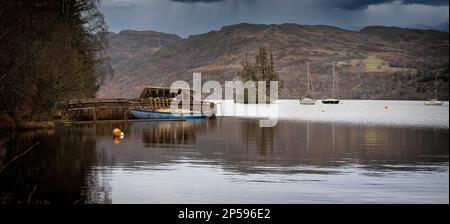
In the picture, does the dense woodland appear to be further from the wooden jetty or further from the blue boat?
the blue boat

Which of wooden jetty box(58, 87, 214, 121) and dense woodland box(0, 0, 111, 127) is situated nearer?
dense woodland box(0, 0, 111, 127)

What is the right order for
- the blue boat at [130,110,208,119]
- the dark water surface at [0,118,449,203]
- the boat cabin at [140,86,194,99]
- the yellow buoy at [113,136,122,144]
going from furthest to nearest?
the boat cabin at [140,86,194,99]
the blue boat at [130,110,208,119]
the yellow buoy at [113,136,122,144]
the dark water surface at [0,118,449,203]

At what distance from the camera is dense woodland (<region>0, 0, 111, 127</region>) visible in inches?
1348

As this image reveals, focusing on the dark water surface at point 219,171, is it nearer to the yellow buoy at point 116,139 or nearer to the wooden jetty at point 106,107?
the yellow buoy at point 116,139

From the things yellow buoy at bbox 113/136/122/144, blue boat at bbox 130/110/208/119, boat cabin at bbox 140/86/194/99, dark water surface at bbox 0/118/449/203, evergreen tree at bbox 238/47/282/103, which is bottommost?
dark water surface at bbox 0/118/449/203

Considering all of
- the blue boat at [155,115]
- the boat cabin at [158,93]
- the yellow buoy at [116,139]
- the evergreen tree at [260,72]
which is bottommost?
the yellow buoy at [116,139]

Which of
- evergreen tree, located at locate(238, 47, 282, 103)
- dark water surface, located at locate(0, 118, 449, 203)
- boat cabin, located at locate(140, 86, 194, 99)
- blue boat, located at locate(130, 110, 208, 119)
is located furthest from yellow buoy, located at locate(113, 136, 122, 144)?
evergreen tree, located at locate(238, 47, 282, 103)

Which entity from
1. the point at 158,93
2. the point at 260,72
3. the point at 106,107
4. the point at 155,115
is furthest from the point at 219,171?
the point at 260,72

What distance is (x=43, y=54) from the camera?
132ft

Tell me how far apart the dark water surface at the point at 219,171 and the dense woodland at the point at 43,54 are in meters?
3.21

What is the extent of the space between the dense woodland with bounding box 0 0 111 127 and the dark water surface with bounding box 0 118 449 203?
321 centimetres

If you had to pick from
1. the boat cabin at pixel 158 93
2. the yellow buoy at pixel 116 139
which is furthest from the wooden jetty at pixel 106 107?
the yellow buoy at pixel 116 139

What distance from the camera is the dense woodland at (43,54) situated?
1348 inches

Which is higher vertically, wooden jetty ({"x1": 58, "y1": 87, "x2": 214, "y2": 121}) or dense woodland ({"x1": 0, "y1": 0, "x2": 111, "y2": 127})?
dense woodland ({"x1": 0, "y1": 0, "x2": 111, "y2": 127})
